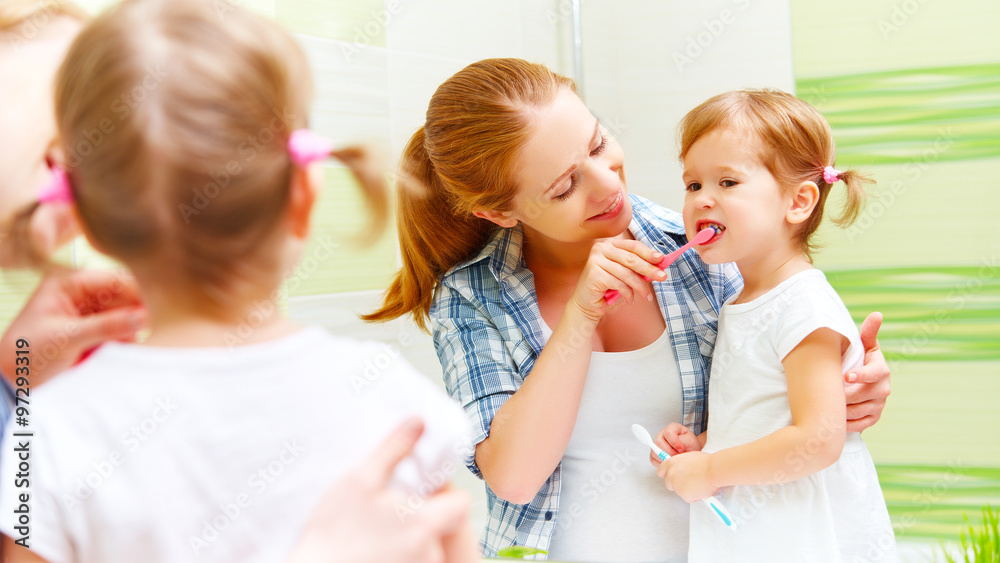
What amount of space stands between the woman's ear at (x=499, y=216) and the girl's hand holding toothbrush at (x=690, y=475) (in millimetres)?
297

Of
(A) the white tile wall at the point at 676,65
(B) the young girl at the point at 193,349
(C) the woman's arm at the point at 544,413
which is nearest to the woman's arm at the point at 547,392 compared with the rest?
(C) the woman's arm at the point at 544,413

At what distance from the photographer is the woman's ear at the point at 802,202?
0.71 m

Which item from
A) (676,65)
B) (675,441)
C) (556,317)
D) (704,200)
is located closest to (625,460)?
(675,441)

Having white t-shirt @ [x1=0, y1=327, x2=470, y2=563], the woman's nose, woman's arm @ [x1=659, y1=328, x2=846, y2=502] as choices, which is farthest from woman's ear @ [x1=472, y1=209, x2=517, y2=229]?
white t-shirt @ [x1=0, y1=327, x2=470, y2=563]

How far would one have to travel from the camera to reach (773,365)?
676 millimetres

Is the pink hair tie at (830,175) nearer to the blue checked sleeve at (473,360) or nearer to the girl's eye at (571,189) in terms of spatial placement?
the girl's eye at (571,189)

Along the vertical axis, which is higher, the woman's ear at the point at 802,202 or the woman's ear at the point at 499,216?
the woman's ear at the point at 802,202

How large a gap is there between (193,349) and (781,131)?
574mm

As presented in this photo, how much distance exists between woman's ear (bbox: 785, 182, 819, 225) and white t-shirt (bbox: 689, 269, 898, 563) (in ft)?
0.18

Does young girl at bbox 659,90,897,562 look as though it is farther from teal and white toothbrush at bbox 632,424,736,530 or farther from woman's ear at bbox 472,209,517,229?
→ woman's ear at bbox 472,209,517,229

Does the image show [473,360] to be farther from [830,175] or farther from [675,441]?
[830,175]

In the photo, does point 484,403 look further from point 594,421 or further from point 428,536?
point 428,536

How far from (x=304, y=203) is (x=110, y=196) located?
9 cm

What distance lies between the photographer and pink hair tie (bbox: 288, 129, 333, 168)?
0.36m
